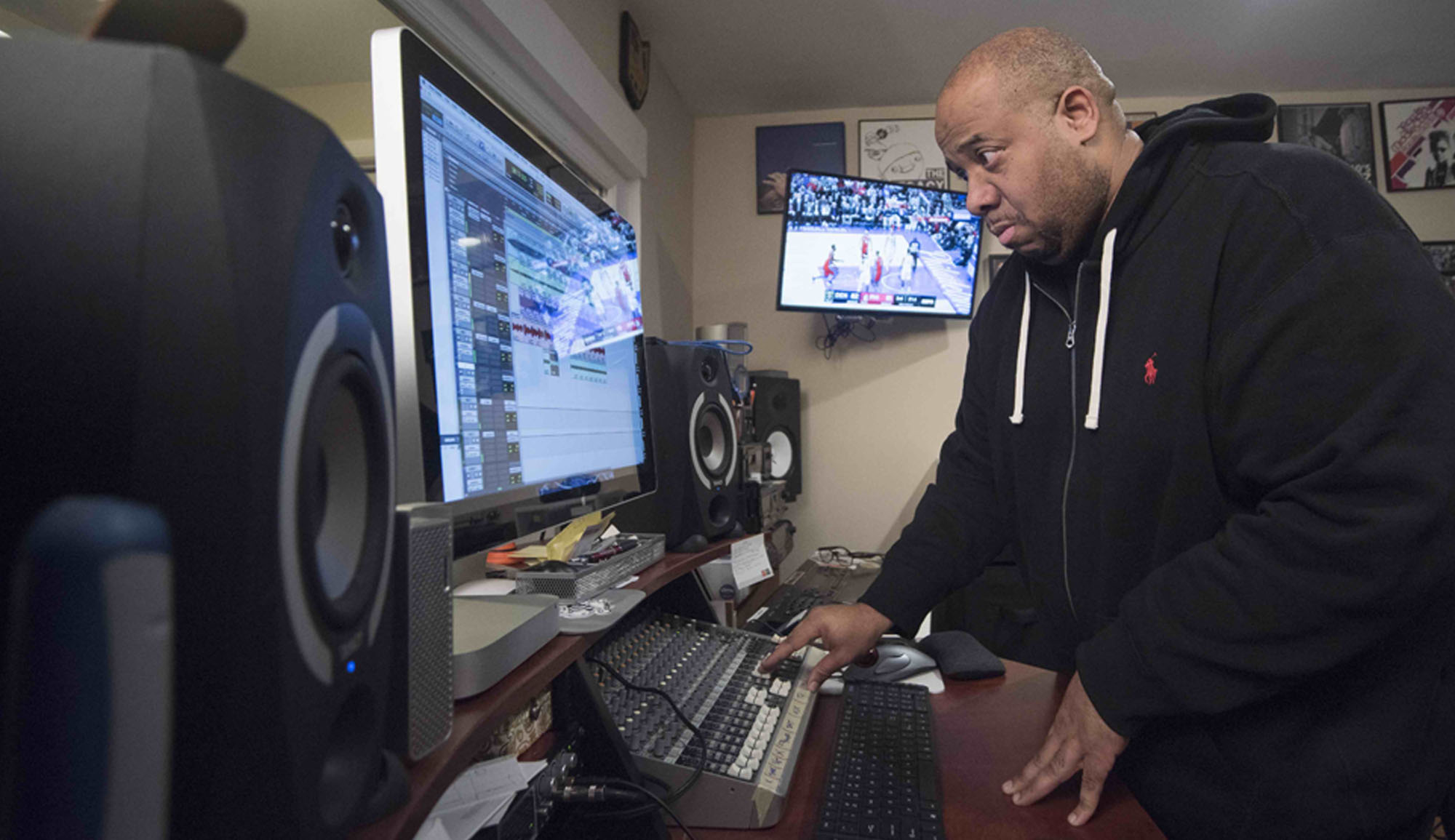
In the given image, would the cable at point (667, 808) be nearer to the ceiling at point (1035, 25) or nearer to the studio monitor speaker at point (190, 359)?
the studio monitor speaker at point (190, 359)

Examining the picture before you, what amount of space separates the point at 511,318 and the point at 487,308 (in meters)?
0.05

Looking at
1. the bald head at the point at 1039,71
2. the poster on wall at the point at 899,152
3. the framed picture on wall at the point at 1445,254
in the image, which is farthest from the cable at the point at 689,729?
the framed picture on wall at the point at 1445,254

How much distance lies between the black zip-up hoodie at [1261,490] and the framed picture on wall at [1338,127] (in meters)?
2.88

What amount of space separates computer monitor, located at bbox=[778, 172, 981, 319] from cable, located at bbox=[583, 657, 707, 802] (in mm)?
2156

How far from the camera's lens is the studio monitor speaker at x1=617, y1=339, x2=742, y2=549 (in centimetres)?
123

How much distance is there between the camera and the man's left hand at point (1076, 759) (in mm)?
701

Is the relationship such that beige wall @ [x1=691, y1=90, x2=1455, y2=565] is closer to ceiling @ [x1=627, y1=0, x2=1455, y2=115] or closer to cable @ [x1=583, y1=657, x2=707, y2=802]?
ceiling @ [x1=627, y1=0, x2=1455, y2=115]

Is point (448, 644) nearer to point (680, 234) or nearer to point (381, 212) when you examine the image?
point (381, 212)

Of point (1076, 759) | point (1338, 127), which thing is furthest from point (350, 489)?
point (1338, 127)

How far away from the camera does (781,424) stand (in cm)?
268

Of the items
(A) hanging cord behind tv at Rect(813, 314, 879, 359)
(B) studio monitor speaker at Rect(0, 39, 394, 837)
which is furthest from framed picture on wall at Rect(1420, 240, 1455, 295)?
(B) studio monitor speaker at Rect(0, 39, 394, 837)

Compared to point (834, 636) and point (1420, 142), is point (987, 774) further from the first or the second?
point (1420, 142)

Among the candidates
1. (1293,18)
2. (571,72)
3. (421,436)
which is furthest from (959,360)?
(421,436)

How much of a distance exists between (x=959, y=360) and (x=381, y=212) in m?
2.93
